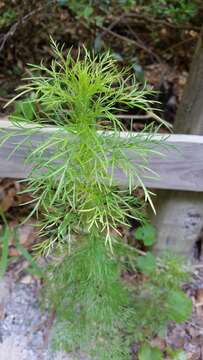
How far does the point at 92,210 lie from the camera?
96cm

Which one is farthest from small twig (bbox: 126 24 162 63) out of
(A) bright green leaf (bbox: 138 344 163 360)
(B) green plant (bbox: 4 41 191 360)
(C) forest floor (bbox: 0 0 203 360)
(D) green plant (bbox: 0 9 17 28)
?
(A) bright green leaf (bbox: 138 344 163 360)

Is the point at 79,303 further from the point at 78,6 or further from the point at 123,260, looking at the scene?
the point at 78,6

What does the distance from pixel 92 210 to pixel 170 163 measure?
424 mm

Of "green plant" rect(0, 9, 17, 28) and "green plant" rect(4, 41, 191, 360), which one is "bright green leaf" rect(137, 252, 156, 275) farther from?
"green plant" rect(0, 9, 17, 28)

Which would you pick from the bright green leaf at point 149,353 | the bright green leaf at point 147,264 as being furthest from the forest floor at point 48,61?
the bright green leaf at point 147,264

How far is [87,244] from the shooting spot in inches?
45.9

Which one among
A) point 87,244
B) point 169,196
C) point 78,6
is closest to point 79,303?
point 87,244

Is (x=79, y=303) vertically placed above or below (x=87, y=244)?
below

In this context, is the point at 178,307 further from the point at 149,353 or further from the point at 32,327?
the point at 32,327

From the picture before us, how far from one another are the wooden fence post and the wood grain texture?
0.40 feet

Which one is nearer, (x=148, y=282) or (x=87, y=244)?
(x=87, y=244)

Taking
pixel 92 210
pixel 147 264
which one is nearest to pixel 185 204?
pixel 147 264

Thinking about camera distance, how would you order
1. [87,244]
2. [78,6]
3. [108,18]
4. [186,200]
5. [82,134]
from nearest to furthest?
[82,134]
[87,244]
[186,200]
[78,6]
[108,18]

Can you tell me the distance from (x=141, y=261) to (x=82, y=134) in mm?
801
